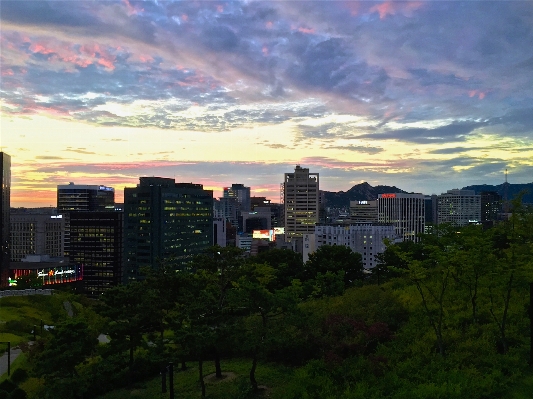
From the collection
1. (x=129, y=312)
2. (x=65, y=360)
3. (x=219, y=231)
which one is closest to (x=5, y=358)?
(x=65, y=360)

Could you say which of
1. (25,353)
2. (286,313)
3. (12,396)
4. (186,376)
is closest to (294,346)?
(286,313)

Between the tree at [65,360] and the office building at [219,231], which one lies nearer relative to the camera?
the tree at [65,360]

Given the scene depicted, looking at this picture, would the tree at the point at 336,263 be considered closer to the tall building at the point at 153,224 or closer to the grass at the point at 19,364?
the grass at the point at 19,364

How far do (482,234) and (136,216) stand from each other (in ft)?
364

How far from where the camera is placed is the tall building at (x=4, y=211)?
92.5 metres

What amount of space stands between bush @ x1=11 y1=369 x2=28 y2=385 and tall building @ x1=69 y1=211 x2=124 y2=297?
4519 inches

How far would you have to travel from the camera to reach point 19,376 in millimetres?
20859

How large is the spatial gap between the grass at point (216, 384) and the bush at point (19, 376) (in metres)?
5.00

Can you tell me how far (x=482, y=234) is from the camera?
17375 millimetres

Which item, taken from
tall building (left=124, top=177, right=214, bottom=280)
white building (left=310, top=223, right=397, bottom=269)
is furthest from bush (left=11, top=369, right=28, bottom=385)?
white building (left=310, top=223, right=397, bottom=269)

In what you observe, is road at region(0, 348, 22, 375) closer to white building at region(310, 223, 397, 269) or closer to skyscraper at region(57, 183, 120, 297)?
white building at region(310, 223, 397, 269)

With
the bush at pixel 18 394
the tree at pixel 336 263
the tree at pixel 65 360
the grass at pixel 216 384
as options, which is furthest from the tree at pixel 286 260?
the tree at pixel 65 360

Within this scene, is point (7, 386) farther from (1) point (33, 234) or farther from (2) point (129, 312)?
(1) point (33, 234)

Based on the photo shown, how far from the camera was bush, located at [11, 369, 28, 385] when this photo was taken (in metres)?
20.6
